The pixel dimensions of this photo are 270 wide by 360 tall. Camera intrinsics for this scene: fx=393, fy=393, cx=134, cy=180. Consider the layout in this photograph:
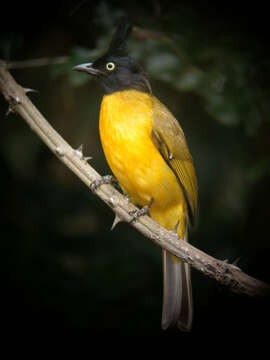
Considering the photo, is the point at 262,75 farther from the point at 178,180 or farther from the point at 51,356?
the point at 51,356

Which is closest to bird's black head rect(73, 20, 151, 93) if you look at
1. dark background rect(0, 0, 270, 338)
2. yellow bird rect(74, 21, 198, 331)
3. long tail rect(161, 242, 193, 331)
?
yellow bird rect(74, 21, 198, 331)

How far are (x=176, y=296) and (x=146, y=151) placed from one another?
3.06 ft

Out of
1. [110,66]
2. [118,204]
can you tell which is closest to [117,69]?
[110,66]

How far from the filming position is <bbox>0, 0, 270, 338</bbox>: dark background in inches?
111

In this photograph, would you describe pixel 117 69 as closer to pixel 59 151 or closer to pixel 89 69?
pixel 89 69

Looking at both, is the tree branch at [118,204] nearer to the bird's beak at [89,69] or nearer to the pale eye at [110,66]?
the bird's beak at [89,69]

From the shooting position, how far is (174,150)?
2471mm

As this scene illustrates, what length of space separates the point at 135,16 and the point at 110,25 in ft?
0.66

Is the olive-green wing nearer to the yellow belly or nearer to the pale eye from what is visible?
the yellow belly

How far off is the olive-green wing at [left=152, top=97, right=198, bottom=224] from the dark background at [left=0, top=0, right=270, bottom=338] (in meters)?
0.50

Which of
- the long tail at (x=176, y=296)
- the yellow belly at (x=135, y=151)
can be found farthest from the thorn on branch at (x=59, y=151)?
the long tail at (x=176, y=296)

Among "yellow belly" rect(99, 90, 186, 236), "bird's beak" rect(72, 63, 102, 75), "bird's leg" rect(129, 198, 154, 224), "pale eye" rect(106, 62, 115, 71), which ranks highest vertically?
"pale eye" rect(106, 62, 115, 71)

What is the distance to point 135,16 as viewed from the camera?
2.92 meters

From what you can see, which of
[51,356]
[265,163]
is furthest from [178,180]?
[51,356]
